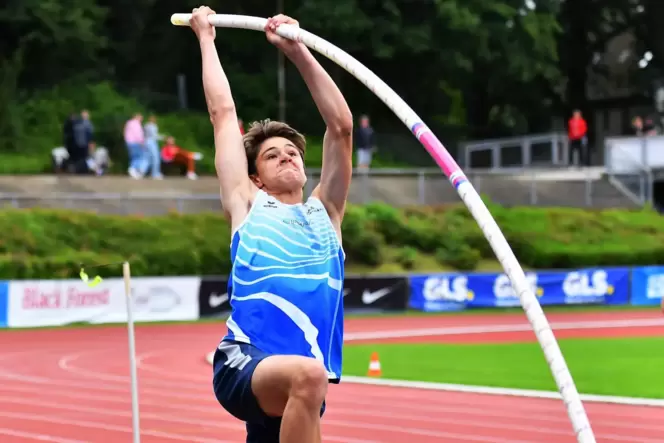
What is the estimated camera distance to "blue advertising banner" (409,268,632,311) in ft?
85.5

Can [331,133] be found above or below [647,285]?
above

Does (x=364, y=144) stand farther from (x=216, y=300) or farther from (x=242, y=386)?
(x=242, y=386)

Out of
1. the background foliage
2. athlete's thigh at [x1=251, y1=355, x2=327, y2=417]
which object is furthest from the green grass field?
the background foliage

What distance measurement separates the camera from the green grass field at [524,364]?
45.7 feet

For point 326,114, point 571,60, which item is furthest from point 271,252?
point 571,60

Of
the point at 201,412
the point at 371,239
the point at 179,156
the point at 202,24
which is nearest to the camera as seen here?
the point at 202,24

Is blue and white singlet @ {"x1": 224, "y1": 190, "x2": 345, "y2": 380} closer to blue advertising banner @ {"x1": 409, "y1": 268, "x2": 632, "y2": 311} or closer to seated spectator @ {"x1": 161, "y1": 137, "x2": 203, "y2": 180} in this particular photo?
blue advertising banner @ {"x1": 409, "y1": 268, "x2": 632, "y2": 311}

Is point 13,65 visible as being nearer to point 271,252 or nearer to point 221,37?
point 221,37

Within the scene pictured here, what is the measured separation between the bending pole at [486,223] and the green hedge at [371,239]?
61.6 feet

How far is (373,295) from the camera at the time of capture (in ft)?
83.2

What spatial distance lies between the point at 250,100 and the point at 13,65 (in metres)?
7.35

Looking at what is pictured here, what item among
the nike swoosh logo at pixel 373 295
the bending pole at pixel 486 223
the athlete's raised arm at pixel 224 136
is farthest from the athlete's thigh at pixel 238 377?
the nike swoosh logo at pixel 373 295

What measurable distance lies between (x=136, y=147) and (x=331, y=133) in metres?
24.6

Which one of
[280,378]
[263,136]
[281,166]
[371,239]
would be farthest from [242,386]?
[371,239]
